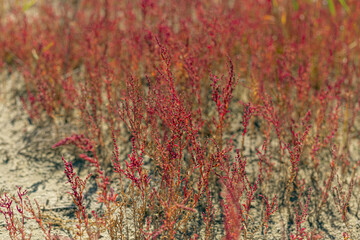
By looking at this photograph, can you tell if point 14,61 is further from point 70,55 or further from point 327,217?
point 327,217

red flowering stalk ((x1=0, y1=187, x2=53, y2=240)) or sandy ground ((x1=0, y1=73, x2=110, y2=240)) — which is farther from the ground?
sandy ground ((x1=0, y1=73, x2=110, y2=240))

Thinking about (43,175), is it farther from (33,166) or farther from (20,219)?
(20,219)

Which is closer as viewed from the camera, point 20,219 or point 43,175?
point 20,219

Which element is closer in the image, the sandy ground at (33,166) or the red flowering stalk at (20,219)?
the red flowering stalk at (20,219)

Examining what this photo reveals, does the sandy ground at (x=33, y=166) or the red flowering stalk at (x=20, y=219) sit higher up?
the sandy ground at (x=33, y=166)

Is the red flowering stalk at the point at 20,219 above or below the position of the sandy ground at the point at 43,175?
below

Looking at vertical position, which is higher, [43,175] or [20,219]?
[43,175]

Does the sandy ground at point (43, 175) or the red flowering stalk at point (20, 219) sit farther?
the sandy ground at point (43, 175)

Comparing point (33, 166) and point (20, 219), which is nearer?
point (20, 219)

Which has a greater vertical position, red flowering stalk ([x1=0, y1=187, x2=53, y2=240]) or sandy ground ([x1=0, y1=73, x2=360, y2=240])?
sandy ground ([x1=0, y1=73, x2=360, y2=240])

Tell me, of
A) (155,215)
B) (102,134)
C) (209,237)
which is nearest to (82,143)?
(102,134)

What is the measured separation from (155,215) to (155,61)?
1.20 meters

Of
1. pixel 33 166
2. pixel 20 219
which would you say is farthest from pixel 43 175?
pixel 20 219

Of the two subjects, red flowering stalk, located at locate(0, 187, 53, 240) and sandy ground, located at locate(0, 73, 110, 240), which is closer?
red flowering stalk, located at locate(0, 187, 53, 240)
